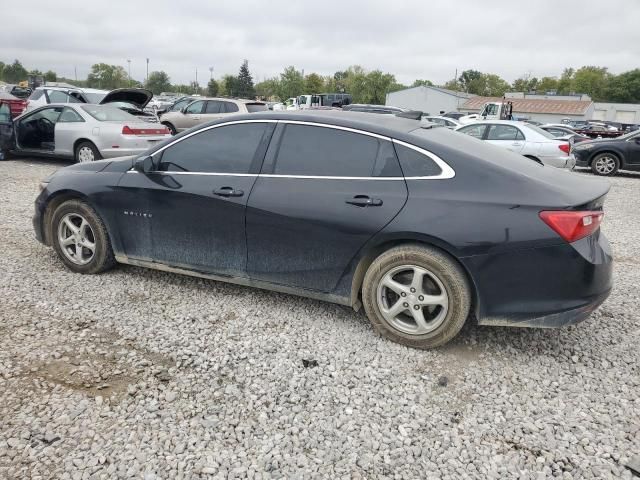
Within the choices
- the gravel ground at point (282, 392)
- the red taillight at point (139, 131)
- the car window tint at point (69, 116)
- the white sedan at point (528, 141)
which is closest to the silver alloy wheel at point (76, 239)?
the gravel ground at point (282, 392)

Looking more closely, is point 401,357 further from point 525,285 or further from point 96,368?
point 96,368

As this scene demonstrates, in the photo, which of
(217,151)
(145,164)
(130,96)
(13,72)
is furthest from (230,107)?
(13,72)

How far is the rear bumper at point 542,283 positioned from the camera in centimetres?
294

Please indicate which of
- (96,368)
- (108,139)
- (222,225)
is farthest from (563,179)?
(108,139)

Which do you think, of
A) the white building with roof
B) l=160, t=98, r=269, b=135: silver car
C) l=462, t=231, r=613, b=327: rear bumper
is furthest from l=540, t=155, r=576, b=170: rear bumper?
the white building with roof

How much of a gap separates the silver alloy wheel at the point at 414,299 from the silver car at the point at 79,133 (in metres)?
7.92

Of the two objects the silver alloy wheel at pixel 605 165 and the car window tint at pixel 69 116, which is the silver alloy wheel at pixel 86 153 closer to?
the car window tint at pixel 69 116

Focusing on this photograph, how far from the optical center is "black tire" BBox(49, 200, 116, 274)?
425 cm

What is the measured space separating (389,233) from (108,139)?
27.0 ft

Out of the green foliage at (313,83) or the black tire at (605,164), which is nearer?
the black tire at (605,164)

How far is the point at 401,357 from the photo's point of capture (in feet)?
10.7

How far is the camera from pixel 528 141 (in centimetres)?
1184

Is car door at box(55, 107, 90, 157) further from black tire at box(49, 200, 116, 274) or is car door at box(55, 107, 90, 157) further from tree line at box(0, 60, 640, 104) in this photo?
tree line at box(0, 60, 640, 104)

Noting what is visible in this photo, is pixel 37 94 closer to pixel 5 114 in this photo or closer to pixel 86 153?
pixel 5 114
